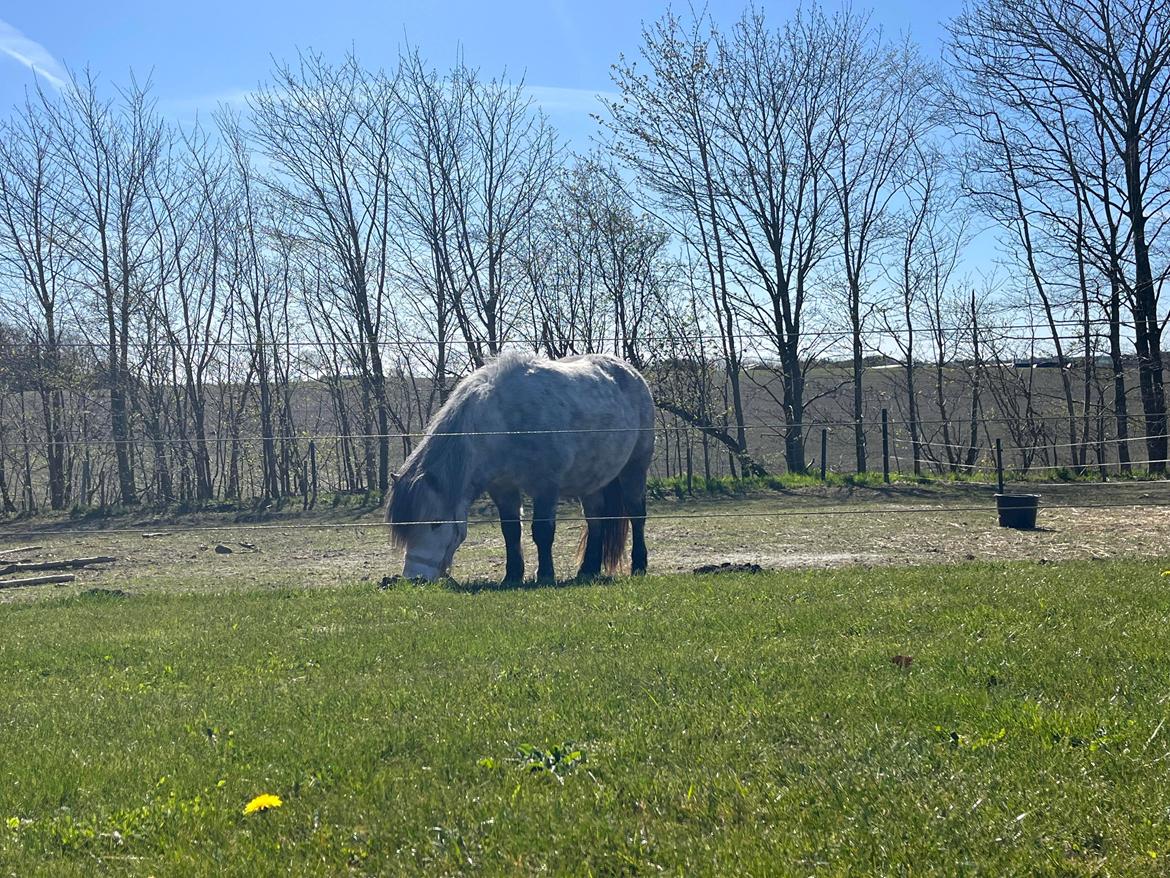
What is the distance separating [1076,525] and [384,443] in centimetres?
1143

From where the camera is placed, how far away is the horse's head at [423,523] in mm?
9516

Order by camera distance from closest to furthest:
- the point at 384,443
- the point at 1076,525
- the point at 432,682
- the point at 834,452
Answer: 1. the point at 432,682
2. the point at 1076,525
3. the point at 384,443
4. the point at 834,452

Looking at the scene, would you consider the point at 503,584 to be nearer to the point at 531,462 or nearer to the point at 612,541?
the point at 531,462

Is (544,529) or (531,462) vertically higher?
(531,462)

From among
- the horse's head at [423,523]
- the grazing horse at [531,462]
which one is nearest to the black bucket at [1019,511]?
the grazing horse at [531,462]

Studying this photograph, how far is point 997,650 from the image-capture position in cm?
511

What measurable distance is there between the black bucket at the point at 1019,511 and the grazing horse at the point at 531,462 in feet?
15.1

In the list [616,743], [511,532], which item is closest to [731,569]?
[511,532]

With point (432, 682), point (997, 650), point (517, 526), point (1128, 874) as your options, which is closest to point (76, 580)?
point (517, 526)

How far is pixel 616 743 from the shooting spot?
155 inches

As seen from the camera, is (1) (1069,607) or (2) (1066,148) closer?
(1) (1069,607)

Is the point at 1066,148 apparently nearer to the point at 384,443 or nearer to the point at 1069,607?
the point at 384,443

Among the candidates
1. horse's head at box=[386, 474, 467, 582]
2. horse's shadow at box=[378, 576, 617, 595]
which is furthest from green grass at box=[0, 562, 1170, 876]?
horse's head at box=[386, 474, 467, 582]

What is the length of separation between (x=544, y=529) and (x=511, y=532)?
1.03ft
